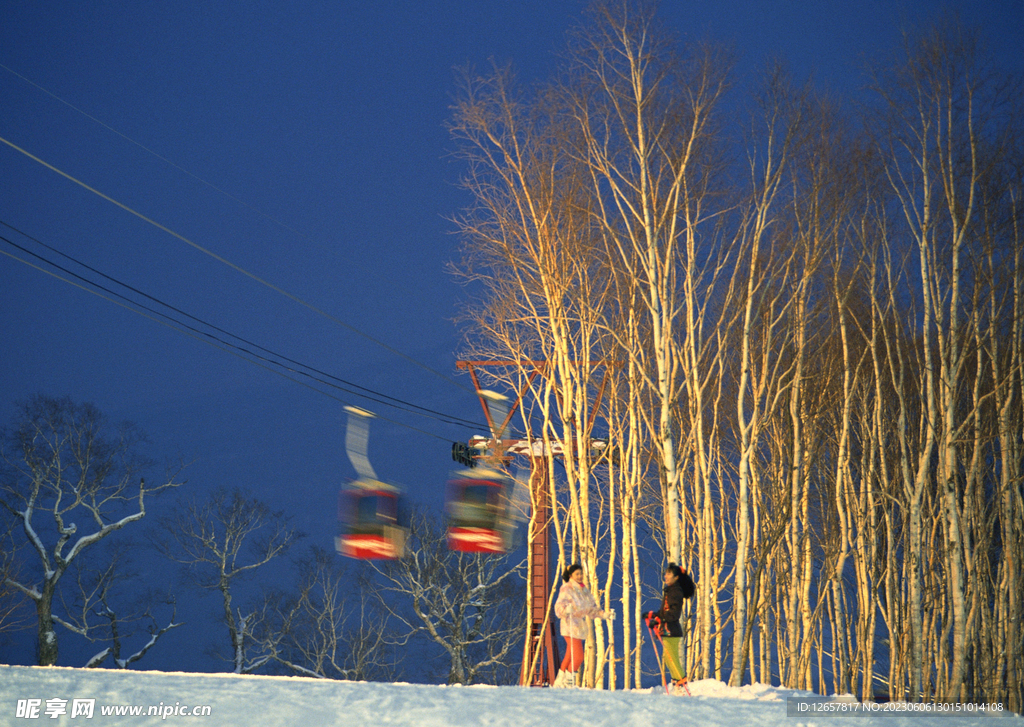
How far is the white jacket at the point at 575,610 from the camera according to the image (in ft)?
29.3

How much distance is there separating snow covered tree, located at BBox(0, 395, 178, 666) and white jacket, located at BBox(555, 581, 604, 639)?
14.6 metres

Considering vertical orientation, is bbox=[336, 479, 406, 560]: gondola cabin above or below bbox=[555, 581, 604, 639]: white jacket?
above

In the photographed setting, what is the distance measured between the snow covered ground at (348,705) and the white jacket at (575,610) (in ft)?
7.04

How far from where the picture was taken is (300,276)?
545 feet

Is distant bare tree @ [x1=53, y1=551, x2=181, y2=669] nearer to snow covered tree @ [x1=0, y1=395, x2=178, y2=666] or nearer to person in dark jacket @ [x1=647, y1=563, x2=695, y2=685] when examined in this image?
snow covered tree @ [x1=0, y1=395, x2=178, y2=666]

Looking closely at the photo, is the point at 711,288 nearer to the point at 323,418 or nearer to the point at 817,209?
the point at 817,209

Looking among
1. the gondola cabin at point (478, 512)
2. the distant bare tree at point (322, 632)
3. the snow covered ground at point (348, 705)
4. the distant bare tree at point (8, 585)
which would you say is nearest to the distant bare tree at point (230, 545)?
the distant bare tree at point (322, 632)

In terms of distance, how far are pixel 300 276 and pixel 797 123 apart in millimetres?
162115

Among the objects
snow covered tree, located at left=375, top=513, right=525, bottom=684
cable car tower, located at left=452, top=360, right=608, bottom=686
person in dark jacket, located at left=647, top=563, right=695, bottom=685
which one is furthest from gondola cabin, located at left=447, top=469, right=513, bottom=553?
snow covered tree, located at left=375, top=513, right=525, bottom=684

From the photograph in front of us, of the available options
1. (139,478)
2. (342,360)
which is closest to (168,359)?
(342,360)

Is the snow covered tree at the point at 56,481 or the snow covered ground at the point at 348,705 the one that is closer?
the snow covered ground at the point at 348,705

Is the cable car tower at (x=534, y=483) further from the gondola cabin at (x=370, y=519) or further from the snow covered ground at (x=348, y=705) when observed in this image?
the snow covered ground at (x=348, y=705)

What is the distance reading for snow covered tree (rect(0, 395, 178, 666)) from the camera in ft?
63.3

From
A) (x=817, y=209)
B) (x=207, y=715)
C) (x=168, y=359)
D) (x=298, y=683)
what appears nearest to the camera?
(x=207, y=715)
